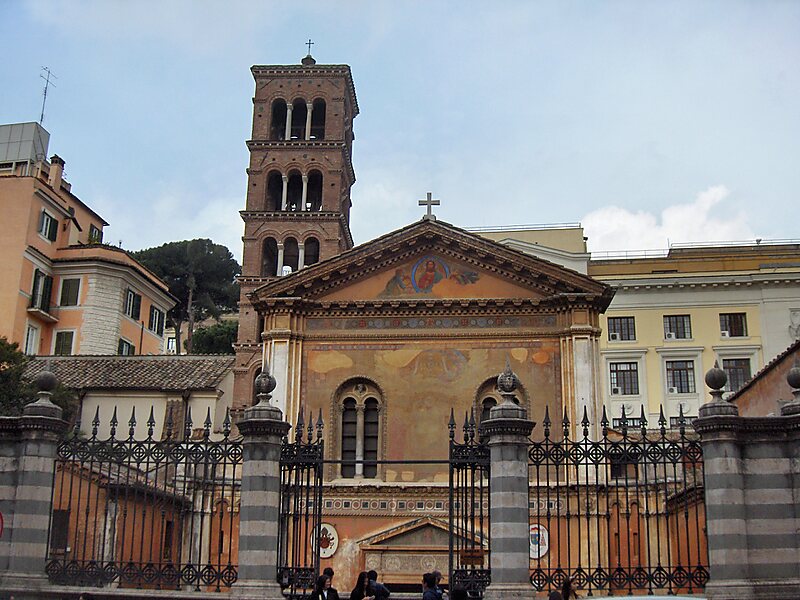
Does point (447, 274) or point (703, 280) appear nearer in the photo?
point (447, 274)

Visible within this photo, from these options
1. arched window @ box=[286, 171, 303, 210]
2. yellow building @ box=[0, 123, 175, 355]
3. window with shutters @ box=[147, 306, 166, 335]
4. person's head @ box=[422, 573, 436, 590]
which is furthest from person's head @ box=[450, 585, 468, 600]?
window with shutters @ box=[147, 306, 166, 335]

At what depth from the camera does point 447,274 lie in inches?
1293

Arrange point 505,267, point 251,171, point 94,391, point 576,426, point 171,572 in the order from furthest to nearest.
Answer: point 251,171 → point 94,391 → point 505,267 → point 576,426 → point 171,572

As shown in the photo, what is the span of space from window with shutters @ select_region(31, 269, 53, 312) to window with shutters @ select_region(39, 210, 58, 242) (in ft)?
6.52

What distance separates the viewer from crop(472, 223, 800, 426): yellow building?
50906mm

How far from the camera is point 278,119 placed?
52.1 metres

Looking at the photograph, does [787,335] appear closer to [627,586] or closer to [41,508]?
[627,586]

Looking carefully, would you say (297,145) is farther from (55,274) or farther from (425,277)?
(425,277)

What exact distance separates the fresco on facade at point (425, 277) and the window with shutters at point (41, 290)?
25.0m

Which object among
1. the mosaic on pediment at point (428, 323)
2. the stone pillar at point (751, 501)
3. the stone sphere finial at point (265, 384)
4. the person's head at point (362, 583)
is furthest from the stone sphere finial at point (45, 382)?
the mosaic on pediment at point (428, 323)

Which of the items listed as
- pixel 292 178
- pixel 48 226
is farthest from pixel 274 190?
pixel 48 226

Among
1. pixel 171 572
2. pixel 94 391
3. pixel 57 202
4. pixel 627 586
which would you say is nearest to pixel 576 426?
pixel 627 586

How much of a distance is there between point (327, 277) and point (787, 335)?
94.1ft

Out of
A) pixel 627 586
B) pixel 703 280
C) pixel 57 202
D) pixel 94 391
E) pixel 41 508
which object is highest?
pixel 57 202
